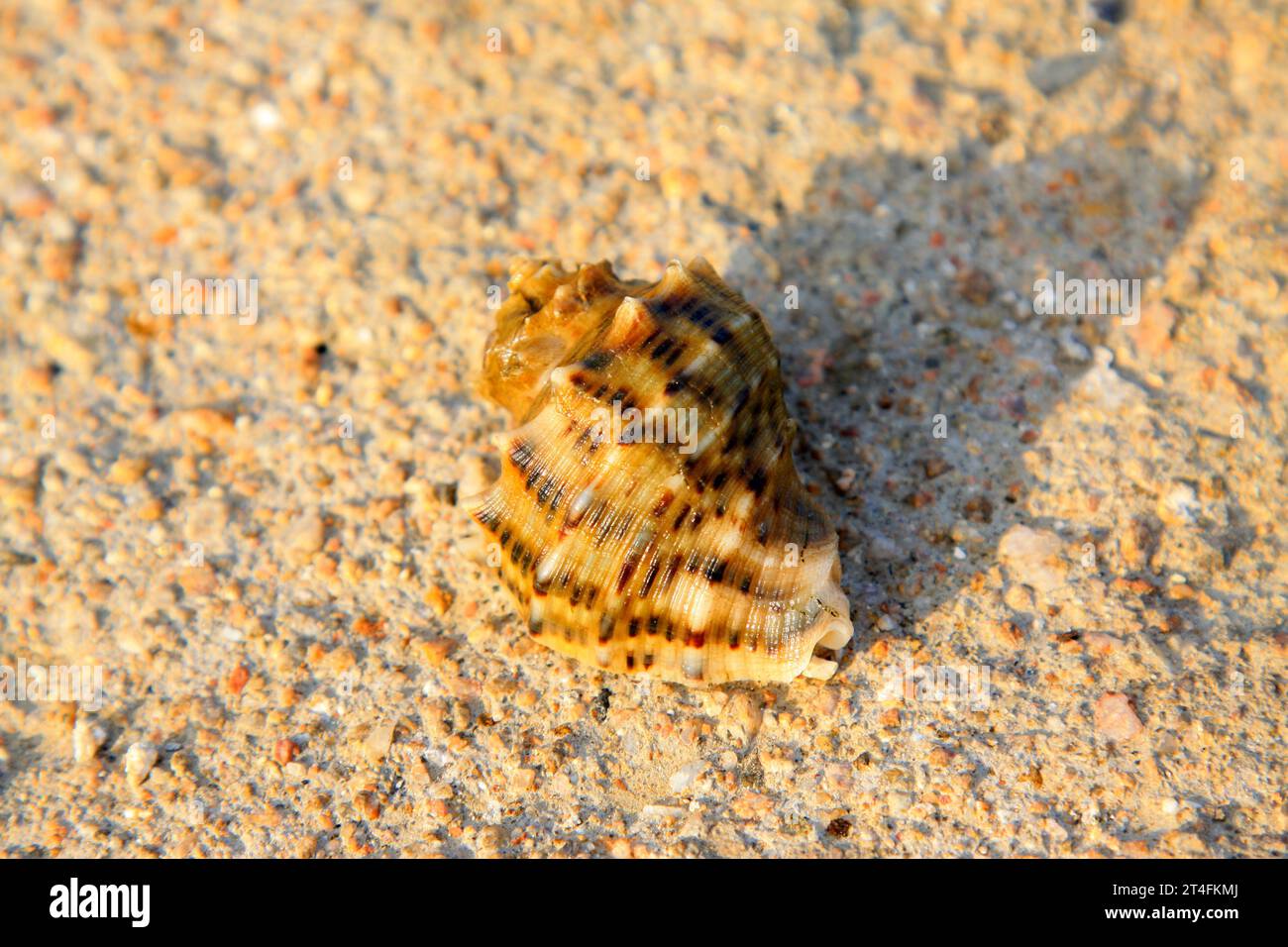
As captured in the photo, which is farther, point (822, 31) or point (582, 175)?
point (822, 31)

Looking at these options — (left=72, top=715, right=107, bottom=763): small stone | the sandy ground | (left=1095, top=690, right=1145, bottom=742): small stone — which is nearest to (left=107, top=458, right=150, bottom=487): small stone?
the sandy ground

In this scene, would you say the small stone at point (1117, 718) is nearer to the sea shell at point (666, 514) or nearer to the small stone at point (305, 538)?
the sea shell at point (666, 514)

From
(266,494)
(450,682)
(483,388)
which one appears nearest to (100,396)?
(266,494)

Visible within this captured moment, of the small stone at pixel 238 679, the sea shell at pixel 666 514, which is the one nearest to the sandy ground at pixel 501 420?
the small stone at pixel 238 679

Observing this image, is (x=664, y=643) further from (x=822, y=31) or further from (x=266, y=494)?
(x=822, y=31)

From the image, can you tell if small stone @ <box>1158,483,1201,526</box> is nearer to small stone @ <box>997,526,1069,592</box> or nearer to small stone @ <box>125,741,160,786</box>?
small stone @ <box>997,526,1069,592</box>
